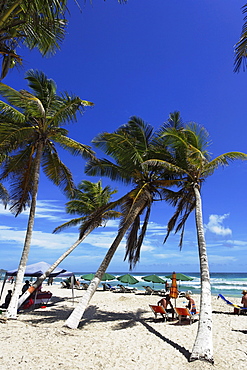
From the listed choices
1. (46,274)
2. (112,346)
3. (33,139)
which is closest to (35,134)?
(33,139)

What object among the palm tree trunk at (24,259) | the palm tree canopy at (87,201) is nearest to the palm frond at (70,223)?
the palm tree canopy at (87,201)

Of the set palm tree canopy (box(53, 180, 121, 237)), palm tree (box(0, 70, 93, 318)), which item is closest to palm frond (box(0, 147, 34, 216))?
palm tree (box(0, 70, 93, 318))

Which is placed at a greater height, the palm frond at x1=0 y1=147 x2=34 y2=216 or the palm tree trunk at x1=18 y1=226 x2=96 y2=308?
the palm frond at x1=0 y1=147 x2=34 y2=216

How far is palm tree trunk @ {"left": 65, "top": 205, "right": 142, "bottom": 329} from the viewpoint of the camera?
7898 millimetres

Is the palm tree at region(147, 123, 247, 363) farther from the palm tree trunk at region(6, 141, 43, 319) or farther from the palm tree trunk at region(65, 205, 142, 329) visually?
the palm tree trunk at region(6, 141, 43, 319)

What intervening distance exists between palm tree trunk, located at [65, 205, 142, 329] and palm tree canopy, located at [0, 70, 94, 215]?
3678 mm

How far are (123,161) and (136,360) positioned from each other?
6543 millimetres

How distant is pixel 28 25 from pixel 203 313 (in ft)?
22.6

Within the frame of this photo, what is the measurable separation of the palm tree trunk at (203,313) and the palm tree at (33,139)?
19.7ft

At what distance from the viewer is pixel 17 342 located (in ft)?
19.8

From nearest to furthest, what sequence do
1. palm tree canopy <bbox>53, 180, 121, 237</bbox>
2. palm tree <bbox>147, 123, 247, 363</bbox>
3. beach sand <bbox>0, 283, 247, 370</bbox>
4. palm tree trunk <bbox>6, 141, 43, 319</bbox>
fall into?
1. beach sand <bbox>0, 283, 247, 370</bbox>
2. palm tree <bbox>147, 123, 247, 363</bbox>
3. palm tree trunk <bbox>6, 141, 43, 319</bbox>
4. palm tree canopy <bbox>53, 180, 121, 237</bbox>

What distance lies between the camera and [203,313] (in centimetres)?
606

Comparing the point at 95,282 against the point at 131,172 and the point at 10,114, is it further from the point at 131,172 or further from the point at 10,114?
the point at 10,114

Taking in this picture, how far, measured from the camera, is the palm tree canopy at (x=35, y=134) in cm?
955
